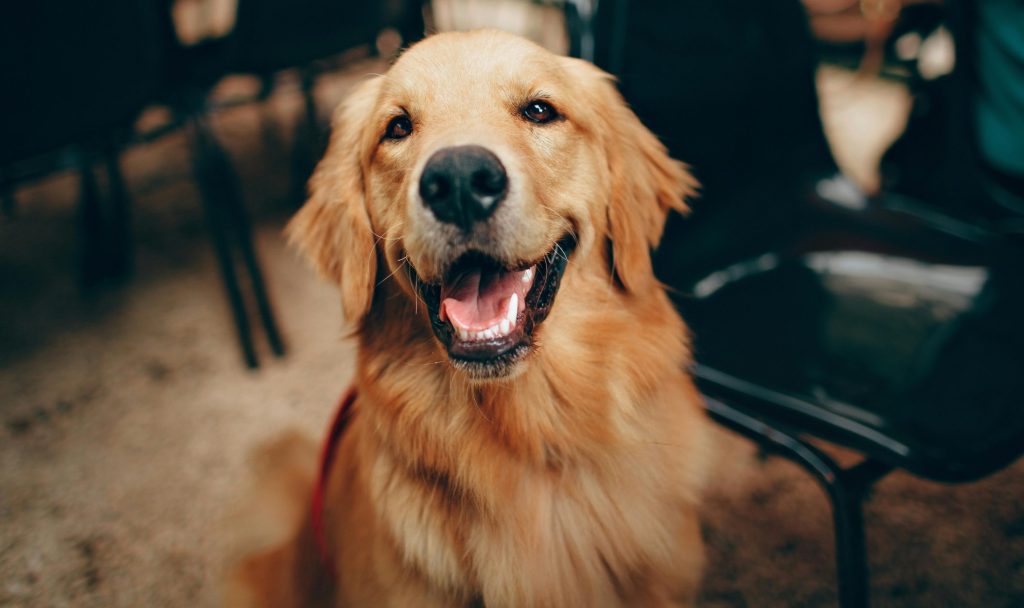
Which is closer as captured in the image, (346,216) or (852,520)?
(852,520)

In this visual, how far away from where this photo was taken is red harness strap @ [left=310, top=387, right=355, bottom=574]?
1473mm

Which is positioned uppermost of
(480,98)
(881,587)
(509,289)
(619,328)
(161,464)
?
(480,98)

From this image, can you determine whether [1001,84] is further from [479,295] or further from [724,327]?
[479,295]

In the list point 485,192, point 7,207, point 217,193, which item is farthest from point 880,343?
point 7,207

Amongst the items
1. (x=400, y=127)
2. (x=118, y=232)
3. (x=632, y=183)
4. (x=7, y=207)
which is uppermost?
(x=400, y=127)

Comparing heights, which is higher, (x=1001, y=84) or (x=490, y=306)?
(x=1001, y=84)

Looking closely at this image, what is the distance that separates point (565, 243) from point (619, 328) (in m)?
0.21

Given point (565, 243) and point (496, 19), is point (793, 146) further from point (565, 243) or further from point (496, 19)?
point (496, 19)

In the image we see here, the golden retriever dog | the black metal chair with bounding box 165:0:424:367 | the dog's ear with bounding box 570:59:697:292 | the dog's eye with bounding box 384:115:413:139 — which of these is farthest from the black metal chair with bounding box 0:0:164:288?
the dog's ear with bounding box 570:59:697:292

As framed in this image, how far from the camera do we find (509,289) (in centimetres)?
126

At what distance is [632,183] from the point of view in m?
1.50

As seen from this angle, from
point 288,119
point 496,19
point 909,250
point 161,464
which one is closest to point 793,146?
point 909,250

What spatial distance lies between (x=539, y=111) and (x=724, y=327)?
0.79 meters

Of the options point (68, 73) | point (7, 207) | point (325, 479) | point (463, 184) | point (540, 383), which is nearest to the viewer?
point (463, 184)
